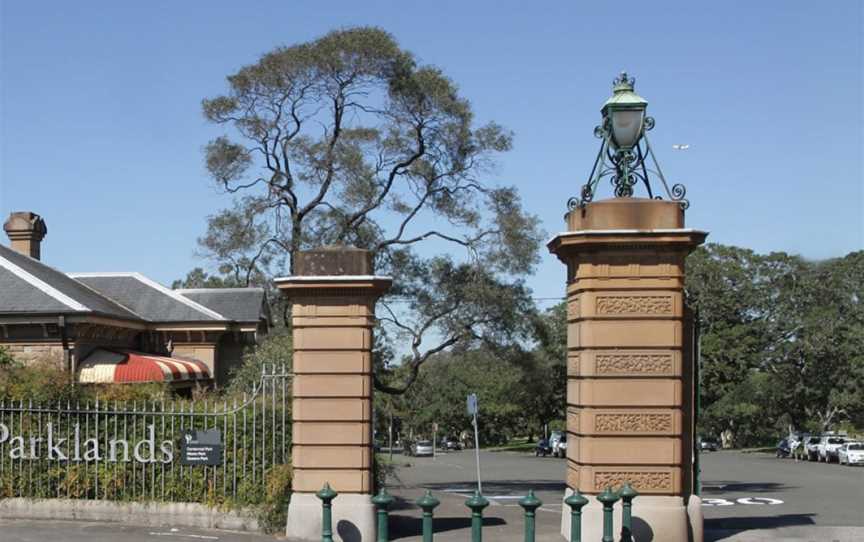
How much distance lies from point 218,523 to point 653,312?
685 centimetres

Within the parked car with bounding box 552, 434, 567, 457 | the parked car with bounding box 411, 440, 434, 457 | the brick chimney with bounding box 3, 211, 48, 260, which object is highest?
the brick chimney with bounding box 3, 211, 48, 260

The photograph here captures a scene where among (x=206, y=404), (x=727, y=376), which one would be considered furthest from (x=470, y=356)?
(x=727, y=376)

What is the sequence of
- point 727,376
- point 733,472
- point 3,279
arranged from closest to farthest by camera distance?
point 3,279 → point 733,472 → point 727,376

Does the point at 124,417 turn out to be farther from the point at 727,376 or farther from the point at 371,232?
the point at 727,376

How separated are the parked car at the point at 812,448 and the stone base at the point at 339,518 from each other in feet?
134

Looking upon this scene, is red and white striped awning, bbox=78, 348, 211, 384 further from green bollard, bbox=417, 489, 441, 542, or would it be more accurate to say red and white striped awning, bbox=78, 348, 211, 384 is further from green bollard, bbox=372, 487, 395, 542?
green bollard, bbox=417, 489, 441, 542

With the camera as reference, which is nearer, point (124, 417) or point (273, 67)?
point (124, 417)

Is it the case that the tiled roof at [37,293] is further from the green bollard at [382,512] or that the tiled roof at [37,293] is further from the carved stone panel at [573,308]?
the green bollard at [382,512]

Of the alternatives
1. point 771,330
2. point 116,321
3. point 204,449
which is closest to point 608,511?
point 204,449

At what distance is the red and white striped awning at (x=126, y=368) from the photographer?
24.0 metres

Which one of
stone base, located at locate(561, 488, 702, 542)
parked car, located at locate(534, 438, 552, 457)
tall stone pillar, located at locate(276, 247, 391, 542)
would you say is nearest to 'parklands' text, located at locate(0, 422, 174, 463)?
tall stone pillar, located at locate(276, 247, 391, 542)

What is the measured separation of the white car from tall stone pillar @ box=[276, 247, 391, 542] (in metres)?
36.6

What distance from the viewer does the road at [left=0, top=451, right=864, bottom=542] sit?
1427 centimetres

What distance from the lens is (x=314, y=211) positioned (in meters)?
29.2
